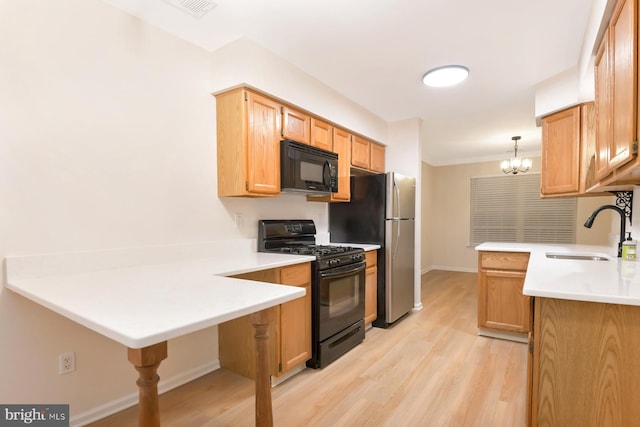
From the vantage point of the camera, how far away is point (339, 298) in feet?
8.73

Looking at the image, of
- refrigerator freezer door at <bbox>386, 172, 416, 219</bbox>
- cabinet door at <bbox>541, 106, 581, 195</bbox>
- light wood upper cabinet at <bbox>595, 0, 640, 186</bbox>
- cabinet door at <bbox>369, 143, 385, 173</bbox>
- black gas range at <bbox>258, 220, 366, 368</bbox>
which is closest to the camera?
light wood upper cabinet at <bbox>595, 0, 640, 186</bbox>

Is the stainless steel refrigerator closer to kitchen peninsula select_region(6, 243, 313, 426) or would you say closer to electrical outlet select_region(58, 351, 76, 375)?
kitchen peninsula select_region(6, 243, 313, 426)

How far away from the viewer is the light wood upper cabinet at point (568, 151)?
2.63m

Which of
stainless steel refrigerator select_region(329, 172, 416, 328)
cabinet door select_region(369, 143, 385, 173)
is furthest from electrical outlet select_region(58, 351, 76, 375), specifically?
cabinet door select_region(369, 143, 385, 173)

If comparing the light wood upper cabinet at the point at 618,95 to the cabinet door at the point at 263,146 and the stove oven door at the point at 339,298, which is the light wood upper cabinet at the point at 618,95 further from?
the cabinet door at the point at 263,146

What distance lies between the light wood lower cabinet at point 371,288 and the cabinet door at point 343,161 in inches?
26.9

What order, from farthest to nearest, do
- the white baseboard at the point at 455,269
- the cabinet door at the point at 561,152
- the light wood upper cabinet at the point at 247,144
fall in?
the white baseboard at the point at 455,269 → the cabinet door at the point at 561,152 → the light wood upper cabinet at the point at 247,144

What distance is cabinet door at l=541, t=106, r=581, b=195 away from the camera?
2758mm

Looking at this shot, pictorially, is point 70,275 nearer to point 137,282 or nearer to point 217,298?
point 137,282

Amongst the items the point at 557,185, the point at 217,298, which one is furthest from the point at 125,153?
the point at 557,185

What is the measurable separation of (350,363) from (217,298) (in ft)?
5.79

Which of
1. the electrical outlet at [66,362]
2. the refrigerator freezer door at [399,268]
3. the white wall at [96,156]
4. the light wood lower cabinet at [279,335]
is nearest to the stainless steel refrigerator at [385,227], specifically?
the refrigerator freezer door at [399,268]

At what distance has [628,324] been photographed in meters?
1.14

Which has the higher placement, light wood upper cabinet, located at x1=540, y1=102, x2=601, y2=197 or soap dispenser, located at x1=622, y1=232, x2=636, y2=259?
light wood upper cabinet, located at x1=540, y1=102, x2=601, y2=197
